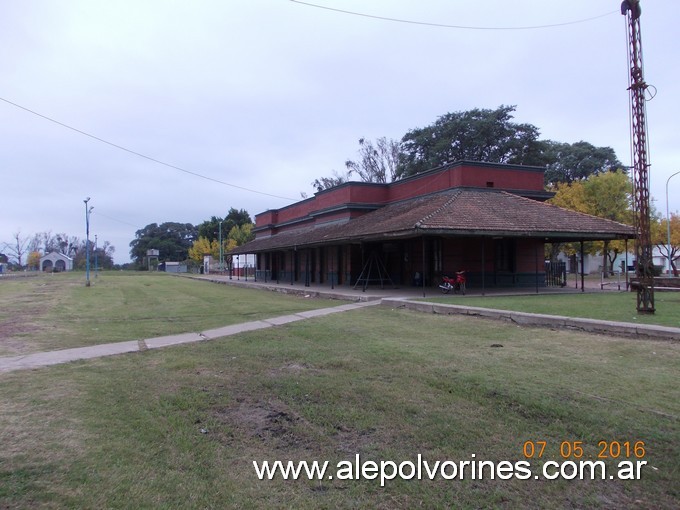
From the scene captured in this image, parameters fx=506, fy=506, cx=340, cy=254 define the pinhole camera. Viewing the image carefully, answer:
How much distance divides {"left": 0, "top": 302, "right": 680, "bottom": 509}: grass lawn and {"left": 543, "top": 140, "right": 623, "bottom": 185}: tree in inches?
2315

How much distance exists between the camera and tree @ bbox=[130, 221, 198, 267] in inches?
4892

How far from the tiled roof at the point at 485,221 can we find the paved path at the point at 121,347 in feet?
22.4

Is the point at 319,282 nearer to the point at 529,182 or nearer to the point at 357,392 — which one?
the point at 529,182

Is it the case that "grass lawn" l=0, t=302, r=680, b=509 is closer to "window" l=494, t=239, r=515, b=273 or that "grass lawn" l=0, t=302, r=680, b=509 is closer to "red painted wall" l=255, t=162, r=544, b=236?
"window" l=494, t=239, r=515, b=273

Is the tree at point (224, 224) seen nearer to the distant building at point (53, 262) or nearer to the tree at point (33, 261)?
the distant building at point (53, 262)

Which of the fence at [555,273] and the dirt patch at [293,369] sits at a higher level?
the fence at [555,273]

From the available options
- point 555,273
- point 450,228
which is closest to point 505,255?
point 555,273

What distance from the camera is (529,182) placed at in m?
26.4

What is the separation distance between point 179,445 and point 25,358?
17.9 ft

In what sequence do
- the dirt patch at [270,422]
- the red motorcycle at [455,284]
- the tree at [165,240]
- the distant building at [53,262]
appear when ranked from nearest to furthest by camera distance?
the dirt patch at [270,422] → the red motorcycle at [455,284] → the distant building at [53,262] → the tree at [165,240]

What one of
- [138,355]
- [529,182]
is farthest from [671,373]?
[529,182]

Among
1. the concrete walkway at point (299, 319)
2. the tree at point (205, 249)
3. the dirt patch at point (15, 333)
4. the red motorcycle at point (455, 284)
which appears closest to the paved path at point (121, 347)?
the concrete walkway at point (299, 319)

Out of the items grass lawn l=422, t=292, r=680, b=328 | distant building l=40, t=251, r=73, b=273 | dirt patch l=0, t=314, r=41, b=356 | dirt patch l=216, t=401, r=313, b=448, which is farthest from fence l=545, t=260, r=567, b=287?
distant building l=40, t=251, r=73, b=273

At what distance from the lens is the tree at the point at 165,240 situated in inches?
4892
